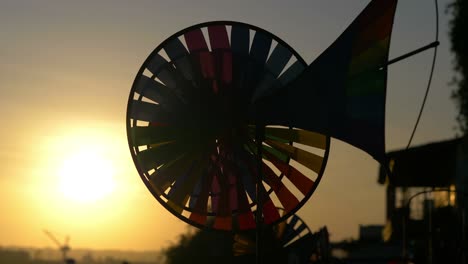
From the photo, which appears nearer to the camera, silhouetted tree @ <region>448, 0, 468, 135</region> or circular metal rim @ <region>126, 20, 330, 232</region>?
circular metal rim @ <region>126, 20, 330, 232</region>

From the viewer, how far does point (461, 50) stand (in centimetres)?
5597

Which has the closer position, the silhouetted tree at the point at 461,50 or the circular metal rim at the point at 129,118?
the circular metal rim at the point at 129,118

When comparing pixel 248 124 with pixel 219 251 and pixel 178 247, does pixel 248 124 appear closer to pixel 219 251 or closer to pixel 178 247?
pixel 219 251

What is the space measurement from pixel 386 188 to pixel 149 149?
55.0m

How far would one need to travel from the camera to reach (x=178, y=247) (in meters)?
106

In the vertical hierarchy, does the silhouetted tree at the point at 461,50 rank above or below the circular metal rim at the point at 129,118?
above

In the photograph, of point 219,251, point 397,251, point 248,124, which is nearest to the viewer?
point 248,124

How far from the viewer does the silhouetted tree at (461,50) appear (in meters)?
55.0

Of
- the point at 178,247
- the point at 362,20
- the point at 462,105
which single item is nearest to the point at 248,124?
the point at 362,20

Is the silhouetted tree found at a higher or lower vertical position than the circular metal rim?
higher

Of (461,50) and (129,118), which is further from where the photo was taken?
(461,50)

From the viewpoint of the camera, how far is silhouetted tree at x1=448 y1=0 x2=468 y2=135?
55.0 metres

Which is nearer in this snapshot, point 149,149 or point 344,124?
point 344,124

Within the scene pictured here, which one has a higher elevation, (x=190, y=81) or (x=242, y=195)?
(x=190, y=81)
